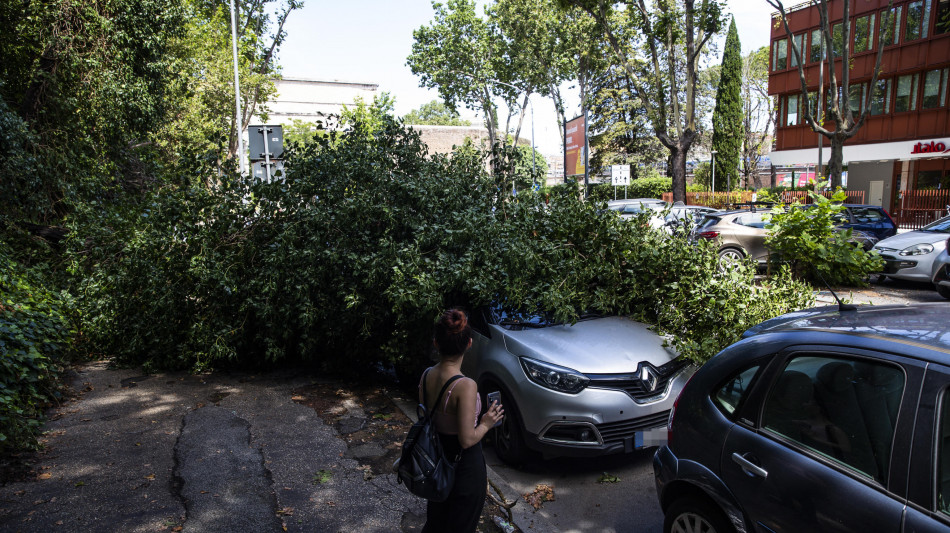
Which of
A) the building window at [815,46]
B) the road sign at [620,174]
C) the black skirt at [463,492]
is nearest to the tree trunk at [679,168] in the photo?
the road sign at [620,174]

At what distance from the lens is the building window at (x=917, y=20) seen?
27953 mm

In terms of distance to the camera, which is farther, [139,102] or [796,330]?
[139,102]

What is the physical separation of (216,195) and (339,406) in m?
2.91

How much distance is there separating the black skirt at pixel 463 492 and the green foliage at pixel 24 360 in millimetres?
2991

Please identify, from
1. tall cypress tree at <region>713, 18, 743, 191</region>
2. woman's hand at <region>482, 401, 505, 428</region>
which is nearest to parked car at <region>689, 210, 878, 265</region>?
woman's hand at <region>482, 401, 505, 428</region>

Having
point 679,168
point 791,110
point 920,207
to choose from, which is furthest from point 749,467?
point 791,110

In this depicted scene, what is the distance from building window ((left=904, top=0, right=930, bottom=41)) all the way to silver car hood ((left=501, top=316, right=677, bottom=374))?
32.6 meters

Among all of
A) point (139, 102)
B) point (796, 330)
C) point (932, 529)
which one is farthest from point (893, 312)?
point (139, 102)

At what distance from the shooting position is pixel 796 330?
2713 millimetres

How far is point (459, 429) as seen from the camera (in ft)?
9.09

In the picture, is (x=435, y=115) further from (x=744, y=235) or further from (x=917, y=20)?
(x=744, y=235)

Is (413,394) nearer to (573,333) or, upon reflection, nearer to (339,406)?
(339,406)

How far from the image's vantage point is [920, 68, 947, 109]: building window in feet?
A: 90.3

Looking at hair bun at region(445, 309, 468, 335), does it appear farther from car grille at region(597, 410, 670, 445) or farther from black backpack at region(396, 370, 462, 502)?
car grille at region(597, 410, 670, 445)
